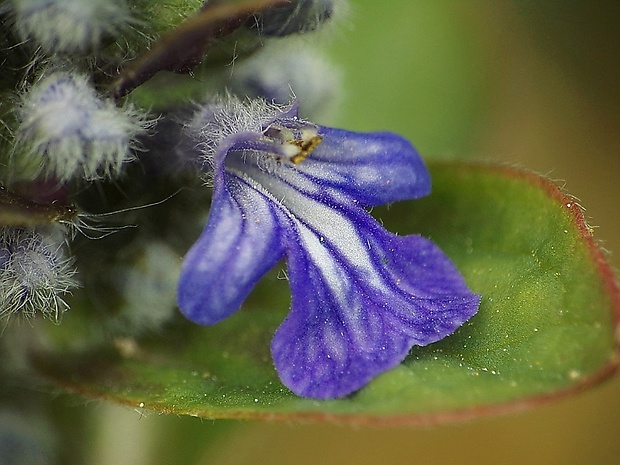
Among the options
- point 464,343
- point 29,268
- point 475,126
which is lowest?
point 475,126

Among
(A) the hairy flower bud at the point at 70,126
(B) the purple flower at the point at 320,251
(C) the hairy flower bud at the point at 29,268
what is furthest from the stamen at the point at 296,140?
(C) the hairy flower bud at the point at 29,268

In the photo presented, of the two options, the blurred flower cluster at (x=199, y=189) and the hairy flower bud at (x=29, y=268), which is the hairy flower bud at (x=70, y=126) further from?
the hairy flower bud at (x=29, y=268)

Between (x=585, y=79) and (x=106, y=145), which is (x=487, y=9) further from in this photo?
(x=106, y=145)

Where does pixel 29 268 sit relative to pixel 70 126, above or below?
below

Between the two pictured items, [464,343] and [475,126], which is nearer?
[464,343]

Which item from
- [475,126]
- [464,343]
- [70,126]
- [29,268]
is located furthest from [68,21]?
[475,126]

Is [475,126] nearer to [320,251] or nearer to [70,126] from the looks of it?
[320,251]

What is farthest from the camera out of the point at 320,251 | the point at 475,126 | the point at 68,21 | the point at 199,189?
the point at 475,126

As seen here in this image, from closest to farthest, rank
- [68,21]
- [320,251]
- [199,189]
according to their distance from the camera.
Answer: [68,21], [320,251], [199,189]
